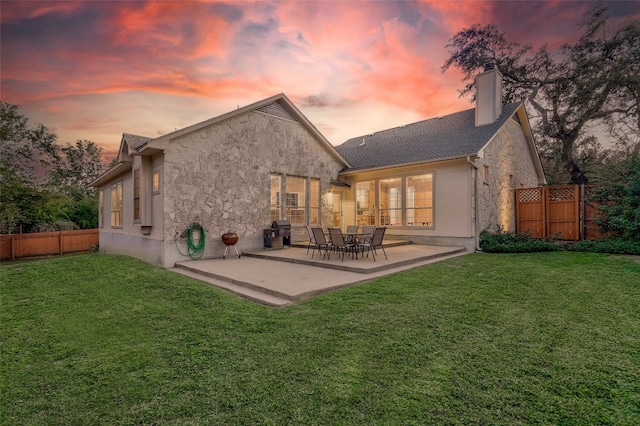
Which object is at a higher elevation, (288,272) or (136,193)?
(136,193)

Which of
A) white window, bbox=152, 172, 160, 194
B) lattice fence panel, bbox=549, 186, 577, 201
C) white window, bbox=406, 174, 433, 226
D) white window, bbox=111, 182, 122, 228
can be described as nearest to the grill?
white window, bbox=152, 172, 160, 194

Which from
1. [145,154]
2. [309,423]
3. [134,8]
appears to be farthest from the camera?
[145,154]

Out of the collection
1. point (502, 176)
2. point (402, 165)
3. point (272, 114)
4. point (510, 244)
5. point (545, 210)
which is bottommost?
point (510, 244)

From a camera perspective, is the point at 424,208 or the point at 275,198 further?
the point at 424,208

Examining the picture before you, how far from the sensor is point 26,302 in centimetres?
546

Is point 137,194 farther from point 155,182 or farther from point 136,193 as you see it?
point 155,182

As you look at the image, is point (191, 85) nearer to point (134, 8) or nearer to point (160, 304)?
point (134, 8)

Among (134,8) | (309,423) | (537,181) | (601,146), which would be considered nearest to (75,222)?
(134,8)

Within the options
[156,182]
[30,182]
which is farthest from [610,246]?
[30,182]

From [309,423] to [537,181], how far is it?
18220 millimetres

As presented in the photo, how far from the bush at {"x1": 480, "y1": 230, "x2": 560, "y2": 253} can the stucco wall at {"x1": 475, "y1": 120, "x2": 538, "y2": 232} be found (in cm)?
54

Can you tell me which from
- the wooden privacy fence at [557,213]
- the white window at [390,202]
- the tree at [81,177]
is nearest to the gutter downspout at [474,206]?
the white window at [390,202]

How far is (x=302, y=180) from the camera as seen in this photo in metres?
11.9

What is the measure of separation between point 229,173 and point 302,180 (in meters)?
3.27
